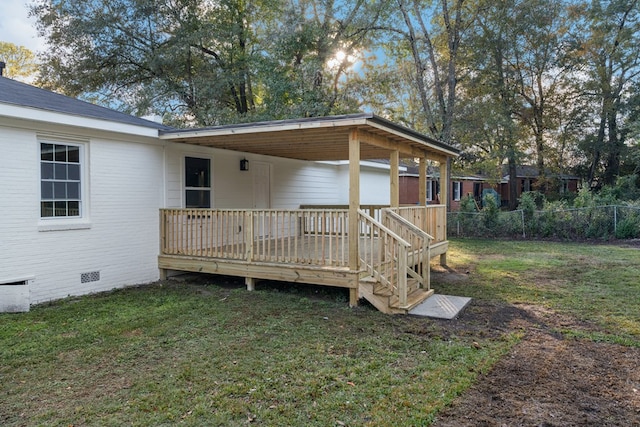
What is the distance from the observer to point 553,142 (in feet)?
84.7

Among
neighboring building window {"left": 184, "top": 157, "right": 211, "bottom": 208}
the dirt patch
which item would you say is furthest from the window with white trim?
the dirt patch

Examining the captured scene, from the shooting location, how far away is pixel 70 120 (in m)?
6.27

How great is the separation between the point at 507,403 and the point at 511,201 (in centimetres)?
2488

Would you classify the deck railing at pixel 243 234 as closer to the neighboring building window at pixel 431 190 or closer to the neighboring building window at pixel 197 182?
the neighboring building window at pixel 197 182

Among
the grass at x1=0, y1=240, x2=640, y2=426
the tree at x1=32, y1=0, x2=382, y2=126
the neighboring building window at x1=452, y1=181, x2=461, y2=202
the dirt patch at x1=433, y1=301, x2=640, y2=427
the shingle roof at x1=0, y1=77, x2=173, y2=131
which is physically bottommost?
the dirt patch at x1=433, y1=301, x2=640, y2=427

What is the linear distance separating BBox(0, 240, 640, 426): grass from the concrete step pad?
287mm

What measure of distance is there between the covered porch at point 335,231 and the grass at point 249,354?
1.31 feet

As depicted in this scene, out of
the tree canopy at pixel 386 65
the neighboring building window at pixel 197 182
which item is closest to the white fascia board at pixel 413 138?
the neighboring building window at pixel 197 182

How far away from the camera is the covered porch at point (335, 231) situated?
19.7ft

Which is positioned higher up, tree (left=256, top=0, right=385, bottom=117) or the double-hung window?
tree (left=256, top=0, right=385, bottom=117)

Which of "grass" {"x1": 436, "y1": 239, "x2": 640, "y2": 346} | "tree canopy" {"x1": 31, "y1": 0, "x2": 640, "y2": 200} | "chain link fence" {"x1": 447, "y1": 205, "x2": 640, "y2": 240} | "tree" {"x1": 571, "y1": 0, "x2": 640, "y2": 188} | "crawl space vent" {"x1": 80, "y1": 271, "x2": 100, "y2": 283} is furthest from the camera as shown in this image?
"tree" {"x1": 571, "y1": 0, "x2": 640, "y2": 188}

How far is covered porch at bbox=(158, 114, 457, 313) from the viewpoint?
236 inches

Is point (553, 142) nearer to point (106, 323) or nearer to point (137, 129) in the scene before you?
point (137, 129)

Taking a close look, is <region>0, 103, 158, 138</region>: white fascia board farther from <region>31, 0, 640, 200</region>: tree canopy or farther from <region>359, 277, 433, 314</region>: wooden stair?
<region>31, 0, 640, 200</region>: tree canopy
